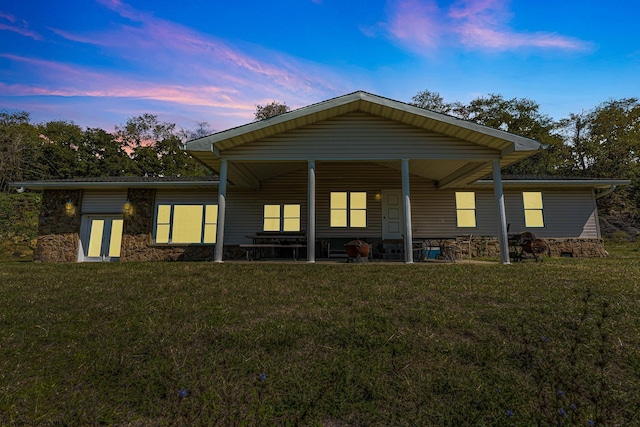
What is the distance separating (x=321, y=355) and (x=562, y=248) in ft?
45.3

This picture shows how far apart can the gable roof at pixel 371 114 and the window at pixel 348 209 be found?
13.4ft

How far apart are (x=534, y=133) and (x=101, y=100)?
32215mm

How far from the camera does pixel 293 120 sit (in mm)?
8984

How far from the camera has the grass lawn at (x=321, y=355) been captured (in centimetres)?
227

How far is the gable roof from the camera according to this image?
8.62 meters

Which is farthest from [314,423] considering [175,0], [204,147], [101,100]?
[101,100]

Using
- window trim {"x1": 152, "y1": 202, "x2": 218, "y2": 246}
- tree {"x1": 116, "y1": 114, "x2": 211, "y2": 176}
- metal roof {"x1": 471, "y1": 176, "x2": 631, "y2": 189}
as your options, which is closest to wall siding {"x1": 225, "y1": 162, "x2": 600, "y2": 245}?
metal roof {"x1": 471, "y1": 176, "x2": 631, "y2": 189}

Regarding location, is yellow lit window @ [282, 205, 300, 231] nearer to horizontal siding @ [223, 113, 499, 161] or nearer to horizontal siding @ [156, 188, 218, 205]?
horizontal siding @ [156, 188, 218, 205]

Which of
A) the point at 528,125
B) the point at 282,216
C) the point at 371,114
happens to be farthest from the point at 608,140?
the point at 282,216

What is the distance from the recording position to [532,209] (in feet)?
42.5

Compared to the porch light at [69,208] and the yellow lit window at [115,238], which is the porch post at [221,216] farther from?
the porch light at [69,208]

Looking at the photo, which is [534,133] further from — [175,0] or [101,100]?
[101,100]

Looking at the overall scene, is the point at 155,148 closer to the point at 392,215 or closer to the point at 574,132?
the point at 392,215

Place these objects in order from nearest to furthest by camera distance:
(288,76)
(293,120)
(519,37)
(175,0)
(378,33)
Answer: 1. (175,0)
2. (293,120)
3. (519,37)
4. (378,33)
5. (288,76)
